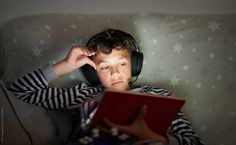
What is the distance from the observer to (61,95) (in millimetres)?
1132

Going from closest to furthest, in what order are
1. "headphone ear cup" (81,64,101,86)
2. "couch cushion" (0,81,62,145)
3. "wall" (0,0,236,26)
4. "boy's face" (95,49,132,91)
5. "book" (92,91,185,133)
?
1. "book" (92,91,185,133)
2. "couch cushion" (0,81,62,145)
3. "boy's face" (95,49,132,91)
4. "headphone ear cup" (81,64,101,86)
5. "wall" (0,0,236,26)

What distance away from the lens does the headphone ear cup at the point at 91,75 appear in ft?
3.83

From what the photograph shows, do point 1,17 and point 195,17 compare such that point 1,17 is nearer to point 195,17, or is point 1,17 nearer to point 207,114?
point 195,17

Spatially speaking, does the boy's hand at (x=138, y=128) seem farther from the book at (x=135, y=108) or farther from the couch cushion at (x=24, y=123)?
the couch cushion at (x=24, y=123)

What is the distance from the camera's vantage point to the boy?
106cm

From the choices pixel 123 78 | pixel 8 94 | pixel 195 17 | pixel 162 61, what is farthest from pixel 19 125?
pixel 195 17

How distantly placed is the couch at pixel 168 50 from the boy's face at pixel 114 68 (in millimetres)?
195

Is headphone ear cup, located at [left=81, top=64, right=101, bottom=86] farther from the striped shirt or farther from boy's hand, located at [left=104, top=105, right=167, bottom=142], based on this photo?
boy's hand, located at [left=104, top=105, right=167, bottom=142]

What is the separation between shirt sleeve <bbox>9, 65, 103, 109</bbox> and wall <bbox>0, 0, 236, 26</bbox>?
39 centimetres

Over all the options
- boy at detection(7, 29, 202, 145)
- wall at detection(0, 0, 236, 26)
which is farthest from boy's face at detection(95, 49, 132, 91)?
wall at detection(0, 0, 236, 26)

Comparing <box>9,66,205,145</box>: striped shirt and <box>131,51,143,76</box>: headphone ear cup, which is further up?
<box>131,51,143,76</box>: headphone ear cup

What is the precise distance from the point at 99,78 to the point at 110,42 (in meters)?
0.11

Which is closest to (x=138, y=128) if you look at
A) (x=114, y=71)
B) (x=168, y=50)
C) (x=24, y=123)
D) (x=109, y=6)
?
(x=114, y=71)

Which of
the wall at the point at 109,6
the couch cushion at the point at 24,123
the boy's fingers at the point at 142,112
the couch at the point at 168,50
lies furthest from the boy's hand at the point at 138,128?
the wall at the point at 109,6
